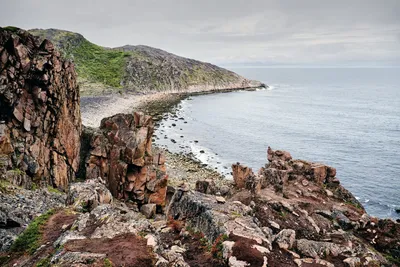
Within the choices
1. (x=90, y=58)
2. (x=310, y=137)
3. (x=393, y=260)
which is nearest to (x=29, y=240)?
(x=393, y=260)

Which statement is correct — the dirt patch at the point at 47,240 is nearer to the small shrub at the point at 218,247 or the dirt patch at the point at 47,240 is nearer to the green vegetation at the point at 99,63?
the small shrub at the point at 218,247

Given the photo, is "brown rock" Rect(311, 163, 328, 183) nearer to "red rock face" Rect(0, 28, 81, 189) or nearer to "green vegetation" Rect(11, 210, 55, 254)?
"red rock face" Rect(0, 28, 81, 189)

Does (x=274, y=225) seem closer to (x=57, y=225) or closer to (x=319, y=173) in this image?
(x=57, y=225)

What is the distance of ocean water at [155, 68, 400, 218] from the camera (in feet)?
195

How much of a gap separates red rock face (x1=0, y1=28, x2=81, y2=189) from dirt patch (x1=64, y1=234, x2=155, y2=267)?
17.1 metres

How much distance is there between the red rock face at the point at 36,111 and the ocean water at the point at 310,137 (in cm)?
3573

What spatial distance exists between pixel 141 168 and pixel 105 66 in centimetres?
14440

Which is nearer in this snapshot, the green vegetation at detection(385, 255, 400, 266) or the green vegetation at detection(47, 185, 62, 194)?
the green vegetation at detection(385, 255, 400, 266)

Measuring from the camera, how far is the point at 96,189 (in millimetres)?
26172

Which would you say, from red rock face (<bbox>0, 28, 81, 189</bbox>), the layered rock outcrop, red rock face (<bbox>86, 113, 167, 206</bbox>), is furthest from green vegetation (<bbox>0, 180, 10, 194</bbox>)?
the layered rock outcrop

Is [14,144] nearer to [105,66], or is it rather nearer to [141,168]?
[141,168]

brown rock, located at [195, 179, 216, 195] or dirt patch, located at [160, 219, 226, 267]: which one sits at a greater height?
dirt patch, located at [160, 219, 226, 267]

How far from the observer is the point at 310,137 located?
89.4 m

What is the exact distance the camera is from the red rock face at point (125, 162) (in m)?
37.6
